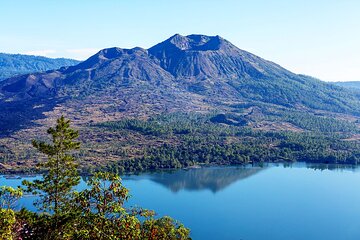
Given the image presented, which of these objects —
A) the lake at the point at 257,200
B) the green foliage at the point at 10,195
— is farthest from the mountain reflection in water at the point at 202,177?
the green foliage at the point at 10,195

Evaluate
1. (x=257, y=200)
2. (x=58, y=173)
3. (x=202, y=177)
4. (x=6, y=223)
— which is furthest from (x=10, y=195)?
(x=202, y=177)

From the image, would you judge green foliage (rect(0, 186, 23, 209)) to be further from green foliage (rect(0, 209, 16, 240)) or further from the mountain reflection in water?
the mountain reflection in water

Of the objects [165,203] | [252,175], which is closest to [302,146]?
[252,175]

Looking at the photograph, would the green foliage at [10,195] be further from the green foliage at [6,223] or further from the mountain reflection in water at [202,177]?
the mountain reflection in water at [202,177]

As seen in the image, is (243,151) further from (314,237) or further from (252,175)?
(314,237)

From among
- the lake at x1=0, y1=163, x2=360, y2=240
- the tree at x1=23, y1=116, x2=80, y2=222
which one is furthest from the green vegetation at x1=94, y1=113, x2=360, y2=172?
the tree at x1=23, y1=116, x2=80, y2=222

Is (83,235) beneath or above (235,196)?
above

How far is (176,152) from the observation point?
155625mm

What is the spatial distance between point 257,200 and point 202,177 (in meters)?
27.8

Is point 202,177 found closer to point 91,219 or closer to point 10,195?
point 91,219

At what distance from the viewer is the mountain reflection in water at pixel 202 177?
123631 millimetres

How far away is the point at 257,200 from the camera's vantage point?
111 m

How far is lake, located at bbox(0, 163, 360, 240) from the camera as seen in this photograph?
287 feet

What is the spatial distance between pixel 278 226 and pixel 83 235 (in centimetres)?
7193
